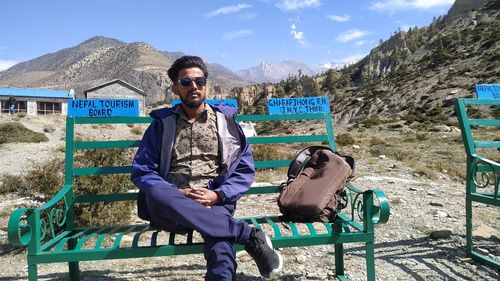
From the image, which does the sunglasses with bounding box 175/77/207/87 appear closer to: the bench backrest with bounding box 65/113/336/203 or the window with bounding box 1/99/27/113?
the bench backrest with bounding box 65/113/336/203

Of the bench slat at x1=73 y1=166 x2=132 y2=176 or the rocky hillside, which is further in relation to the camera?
the rocky hillside

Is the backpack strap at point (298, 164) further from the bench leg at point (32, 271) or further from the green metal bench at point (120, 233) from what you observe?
the bench leg at point (32, 271)

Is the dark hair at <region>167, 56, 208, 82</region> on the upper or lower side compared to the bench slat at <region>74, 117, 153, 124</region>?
upper

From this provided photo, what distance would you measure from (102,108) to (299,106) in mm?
1808

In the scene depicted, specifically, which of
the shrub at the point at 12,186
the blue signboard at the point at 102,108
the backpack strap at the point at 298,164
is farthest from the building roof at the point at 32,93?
the backpack strap at the point at 298,164

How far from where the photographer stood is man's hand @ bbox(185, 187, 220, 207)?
2.74 m

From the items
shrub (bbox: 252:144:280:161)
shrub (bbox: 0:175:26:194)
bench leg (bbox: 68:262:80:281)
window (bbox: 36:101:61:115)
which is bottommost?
bench leg (bbox: 68:262:80:281)

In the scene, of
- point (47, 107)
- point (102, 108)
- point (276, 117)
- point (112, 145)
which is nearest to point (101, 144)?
point (112, 145)

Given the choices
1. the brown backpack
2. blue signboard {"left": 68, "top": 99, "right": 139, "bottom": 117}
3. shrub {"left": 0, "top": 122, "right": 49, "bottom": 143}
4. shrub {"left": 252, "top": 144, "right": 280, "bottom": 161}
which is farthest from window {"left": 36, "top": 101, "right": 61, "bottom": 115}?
the brown backpack

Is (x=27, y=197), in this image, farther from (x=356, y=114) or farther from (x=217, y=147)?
(x=356, y=114)

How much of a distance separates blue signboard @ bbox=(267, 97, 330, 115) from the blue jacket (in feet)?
2.95

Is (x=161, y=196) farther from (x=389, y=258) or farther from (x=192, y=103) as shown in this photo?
(x=389, y=258)

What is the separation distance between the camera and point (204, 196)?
108 inches

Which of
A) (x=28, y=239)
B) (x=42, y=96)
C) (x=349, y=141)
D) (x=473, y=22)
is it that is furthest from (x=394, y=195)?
(x=473, y=22)
